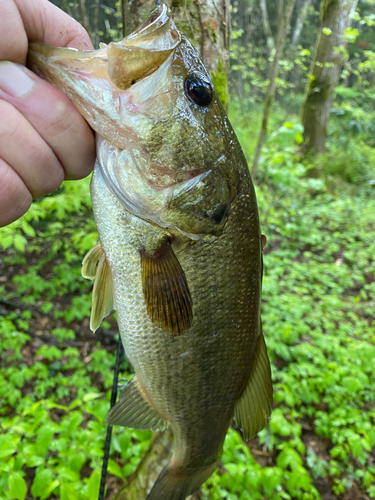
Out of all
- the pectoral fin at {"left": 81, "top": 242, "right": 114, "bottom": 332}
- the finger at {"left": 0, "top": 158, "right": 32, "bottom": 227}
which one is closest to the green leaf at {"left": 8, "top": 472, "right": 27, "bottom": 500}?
the pectoral fin at {"left": 81, "top": 242, "right": 114, "bottom": 332}

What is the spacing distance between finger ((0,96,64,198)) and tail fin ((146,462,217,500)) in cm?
150

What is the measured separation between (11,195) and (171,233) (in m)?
0.50

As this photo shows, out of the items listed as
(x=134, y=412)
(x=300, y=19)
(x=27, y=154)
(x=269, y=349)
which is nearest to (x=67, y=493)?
(x=134, y=412)

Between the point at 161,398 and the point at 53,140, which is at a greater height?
the point at 53,140

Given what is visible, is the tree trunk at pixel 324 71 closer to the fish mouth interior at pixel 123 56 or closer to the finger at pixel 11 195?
the fish mouth interior at pixel 123 56

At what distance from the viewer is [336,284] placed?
5.26 m

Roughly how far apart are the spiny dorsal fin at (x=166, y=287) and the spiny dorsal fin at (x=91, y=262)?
0.76ft

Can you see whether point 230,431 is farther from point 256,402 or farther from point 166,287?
point 166,287

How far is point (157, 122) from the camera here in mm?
946

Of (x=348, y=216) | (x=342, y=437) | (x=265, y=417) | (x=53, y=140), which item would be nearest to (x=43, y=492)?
(x=265, y=417)

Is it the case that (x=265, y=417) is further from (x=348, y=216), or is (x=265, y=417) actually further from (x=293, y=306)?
(x=348, y=216)

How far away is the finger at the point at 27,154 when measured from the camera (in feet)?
2.61

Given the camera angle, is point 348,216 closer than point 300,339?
No

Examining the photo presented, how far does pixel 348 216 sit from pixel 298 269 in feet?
10.1
